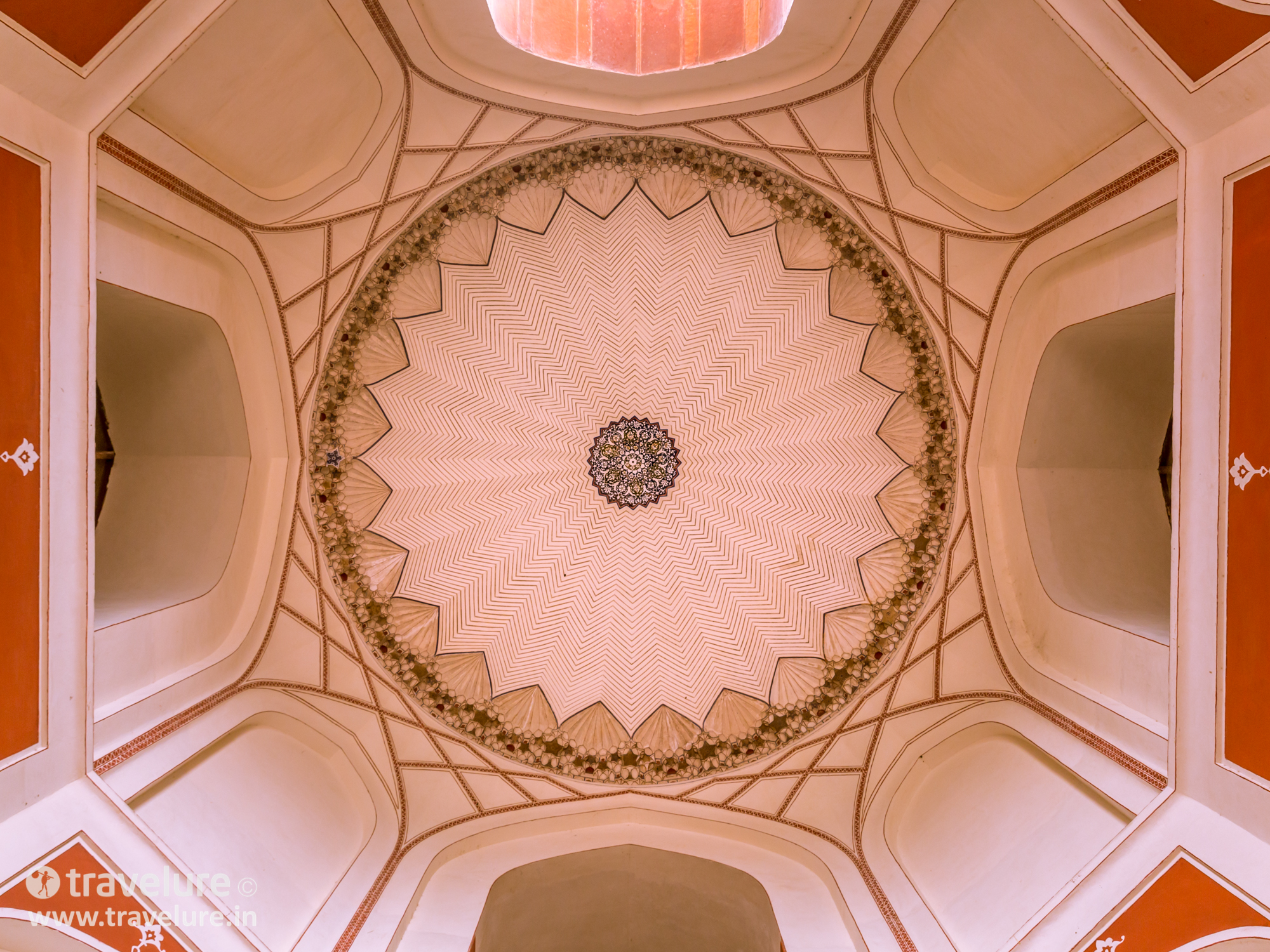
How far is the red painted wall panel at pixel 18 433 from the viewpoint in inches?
155

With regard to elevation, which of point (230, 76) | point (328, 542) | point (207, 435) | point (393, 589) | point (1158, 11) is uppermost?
point (230, 76)

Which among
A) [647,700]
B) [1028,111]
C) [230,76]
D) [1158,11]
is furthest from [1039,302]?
[230,76]

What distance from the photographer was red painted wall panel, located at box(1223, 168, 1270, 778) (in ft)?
13.1

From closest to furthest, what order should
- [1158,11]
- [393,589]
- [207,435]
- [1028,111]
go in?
[1158,11] < [1028,111] < [207,435] < [393,589]

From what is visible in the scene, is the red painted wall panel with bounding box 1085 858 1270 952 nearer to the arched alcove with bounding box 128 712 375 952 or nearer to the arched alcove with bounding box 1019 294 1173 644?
the arched alcove with bounding box 1019 294 1173 644

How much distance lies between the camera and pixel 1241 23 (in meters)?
3.84

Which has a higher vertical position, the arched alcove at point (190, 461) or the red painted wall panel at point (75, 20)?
the red painted wall panel at point (75, 20)

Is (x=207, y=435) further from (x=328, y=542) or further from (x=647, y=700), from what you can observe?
(x=647, y=700)

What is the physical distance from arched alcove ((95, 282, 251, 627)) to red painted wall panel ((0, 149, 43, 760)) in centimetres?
214

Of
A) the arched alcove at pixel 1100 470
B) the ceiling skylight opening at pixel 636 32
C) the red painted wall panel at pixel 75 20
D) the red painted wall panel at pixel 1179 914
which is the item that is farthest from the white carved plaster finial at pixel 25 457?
the arched alcove at pixel 1100 470

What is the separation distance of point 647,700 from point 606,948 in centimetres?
Result: 243

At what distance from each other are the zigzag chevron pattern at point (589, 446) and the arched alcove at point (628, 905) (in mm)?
1252

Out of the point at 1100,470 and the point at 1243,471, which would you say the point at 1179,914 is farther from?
the point at 1100,470

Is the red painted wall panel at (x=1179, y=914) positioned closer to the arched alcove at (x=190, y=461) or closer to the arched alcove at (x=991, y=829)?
the arched alcove at (x=991, y=829)
